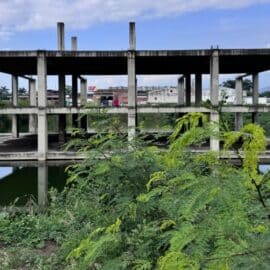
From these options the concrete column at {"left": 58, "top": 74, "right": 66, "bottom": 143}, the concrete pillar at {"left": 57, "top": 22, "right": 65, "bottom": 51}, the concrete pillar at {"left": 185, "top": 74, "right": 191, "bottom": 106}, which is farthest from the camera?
the concrete pillar at {"left": 185, "top": 74, "right": 191, "bottom": 106}

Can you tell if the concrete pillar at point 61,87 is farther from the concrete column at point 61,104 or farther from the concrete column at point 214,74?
the concrete column at point 214,74

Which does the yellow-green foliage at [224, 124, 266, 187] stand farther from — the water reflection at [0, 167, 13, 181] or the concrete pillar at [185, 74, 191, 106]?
the concrete pillar at [185, 74, 191, 106]

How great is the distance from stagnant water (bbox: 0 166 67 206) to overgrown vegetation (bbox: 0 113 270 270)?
9.28m

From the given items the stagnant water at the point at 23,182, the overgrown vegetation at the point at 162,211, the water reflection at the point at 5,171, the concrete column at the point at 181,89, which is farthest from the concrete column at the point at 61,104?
the overgrown vegetation at the point at 162,211

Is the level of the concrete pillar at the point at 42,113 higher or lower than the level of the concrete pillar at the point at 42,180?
higher

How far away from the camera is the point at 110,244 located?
3.17 metres

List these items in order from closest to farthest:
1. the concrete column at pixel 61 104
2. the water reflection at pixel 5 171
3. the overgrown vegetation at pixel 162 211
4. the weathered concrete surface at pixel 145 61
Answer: the overgrown vegetation at pixel 162 211
the water reflection at pixel 5 171
the weathered concrete surface at pixel 145 61
the concrete column at pixel 61 104

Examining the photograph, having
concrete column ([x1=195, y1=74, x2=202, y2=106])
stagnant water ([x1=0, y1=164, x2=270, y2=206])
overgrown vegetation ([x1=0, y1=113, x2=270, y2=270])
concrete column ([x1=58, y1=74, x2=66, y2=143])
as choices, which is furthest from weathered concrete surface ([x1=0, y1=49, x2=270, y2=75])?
overgrown vegetation ([x1=0, y1=113, x2=270, y2=270])

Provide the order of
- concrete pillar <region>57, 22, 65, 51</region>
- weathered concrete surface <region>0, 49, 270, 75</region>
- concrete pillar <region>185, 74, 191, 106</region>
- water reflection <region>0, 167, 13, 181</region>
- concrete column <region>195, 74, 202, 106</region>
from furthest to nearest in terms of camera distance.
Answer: concrete pillar <region>185, 74, 191, 106</region> → concrete column <region>195, 74, 202, 106</region> → concrete pillar <region>57, 22, 65, 51</region> → weathered concrete surface <region>0, 49, 270, 75</region> → water reflection <region>0, 167, 13, 181</region>

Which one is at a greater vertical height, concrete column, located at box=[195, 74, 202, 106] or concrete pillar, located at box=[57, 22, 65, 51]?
concrete pillar, located at box=[57, 22, 65, 51]

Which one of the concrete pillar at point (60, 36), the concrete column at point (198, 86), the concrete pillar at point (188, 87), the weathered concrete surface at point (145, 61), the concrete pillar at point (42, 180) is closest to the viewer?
the concrete pillar at point (42, 180)

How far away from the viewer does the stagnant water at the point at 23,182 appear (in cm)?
1585

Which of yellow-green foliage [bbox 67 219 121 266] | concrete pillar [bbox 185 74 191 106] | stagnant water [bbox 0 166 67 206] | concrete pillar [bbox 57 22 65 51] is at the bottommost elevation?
stagnant water [bbox 0 166 67 206]

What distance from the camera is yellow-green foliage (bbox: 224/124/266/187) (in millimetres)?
1619
